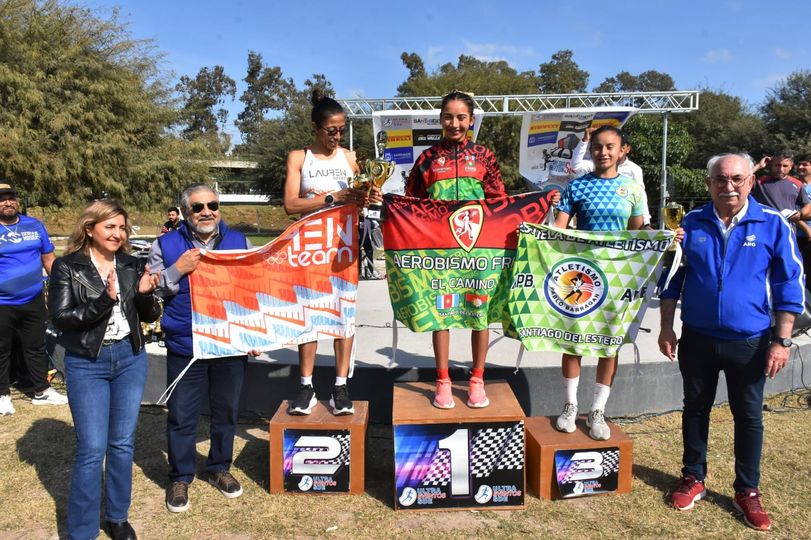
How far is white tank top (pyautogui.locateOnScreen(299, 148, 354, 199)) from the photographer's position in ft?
11.9

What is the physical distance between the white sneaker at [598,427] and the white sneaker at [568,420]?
0.10 metres

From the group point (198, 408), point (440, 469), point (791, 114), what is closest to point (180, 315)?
point (198, 408)

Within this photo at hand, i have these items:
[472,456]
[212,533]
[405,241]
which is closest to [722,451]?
[472,456]

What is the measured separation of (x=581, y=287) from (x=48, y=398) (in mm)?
4652

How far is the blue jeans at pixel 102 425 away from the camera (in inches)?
103

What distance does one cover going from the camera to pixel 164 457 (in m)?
3.94

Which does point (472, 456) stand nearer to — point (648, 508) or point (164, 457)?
point (648, 508)

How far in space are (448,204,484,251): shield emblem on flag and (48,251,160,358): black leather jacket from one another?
1.86 meters

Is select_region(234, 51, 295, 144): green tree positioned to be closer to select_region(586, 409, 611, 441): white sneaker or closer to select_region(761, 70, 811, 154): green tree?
select_region(761, 70, 811, 154): green tree

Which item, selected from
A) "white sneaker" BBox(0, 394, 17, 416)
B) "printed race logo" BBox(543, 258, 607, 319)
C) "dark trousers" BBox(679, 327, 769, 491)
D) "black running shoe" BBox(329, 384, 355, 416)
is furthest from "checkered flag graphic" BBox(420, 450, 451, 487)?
"white sneaker" BBox(0, 394, 17, 416)

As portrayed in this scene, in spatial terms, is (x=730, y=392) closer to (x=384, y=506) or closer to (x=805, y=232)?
(x=384, y=506)

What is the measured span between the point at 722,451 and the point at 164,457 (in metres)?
3.90

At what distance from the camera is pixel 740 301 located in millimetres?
2877

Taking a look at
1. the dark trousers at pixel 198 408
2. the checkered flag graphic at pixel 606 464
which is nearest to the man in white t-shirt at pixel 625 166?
the checkered flag graphic at pixel 606 464
